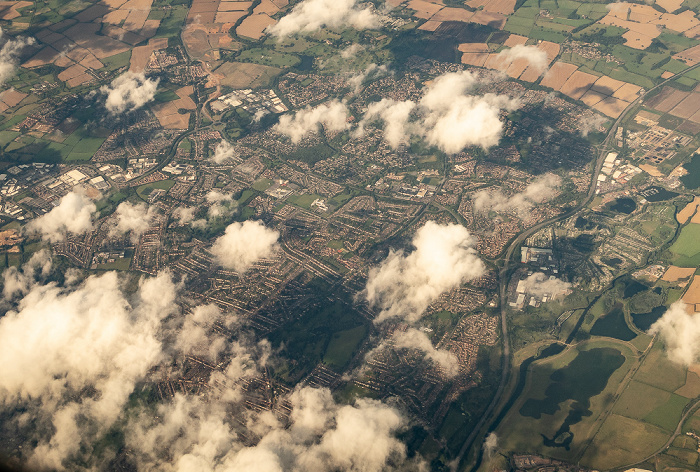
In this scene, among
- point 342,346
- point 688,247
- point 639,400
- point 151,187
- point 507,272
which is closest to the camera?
point 639,400

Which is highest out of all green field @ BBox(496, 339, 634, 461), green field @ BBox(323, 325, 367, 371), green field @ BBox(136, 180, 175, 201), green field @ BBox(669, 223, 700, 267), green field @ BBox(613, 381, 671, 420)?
green field @ BBox(669, 223, 700, 267)

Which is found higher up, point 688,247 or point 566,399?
point 688,247

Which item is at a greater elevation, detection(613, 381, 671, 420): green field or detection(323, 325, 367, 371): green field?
detection(613, 381, 671, 420): green field

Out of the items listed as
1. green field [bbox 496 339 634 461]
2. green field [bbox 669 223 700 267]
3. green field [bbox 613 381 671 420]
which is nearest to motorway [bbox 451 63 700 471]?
green field [bbox 496 339 634 461]

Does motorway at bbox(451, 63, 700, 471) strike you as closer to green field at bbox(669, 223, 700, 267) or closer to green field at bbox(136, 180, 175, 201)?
green field at bbox(669, 223, 700, 267)

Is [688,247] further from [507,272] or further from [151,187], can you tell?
[151,187]

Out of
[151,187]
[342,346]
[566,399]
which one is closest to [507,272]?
[566,399]

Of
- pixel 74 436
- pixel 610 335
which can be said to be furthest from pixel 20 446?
pixel 610 335

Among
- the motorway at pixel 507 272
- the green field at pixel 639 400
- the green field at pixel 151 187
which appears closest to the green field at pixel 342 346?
the motorway at pixel 507 272
